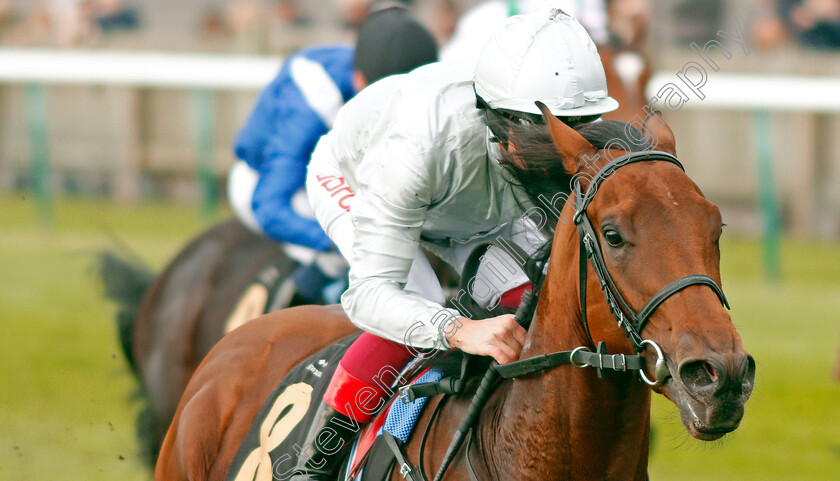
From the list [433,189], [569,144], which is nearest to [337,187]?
[433,189]

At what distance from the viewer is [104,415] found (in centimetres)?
613

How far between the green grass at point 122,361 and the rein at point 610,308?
0.29m

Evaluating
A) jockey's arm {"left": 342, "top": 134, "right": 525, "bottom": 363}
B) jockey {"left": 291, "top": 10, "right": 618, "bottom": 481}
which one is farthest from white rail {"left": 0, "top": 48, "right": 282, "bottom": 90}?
jockey's arm {"left": 342, "top": 134, "right": 525, "bottom": 363}

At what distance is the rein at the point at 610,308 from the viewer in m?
1.92

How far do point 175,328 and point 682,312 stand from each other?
3265 millimetres

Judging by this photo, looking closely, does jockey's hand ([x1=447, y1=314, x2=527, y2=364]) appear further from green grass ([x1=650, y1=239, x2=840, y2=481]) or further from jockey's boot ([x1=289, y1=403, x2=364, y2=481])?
jockey's boot ([x1=289, y1=403, x2=364, y2=481])

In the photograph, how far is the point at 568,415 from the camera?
2.21m

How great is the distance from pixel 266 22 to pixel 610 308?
10.3m

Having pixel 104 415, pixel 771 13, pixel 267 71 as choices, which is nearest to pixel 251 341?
pixel 104 415

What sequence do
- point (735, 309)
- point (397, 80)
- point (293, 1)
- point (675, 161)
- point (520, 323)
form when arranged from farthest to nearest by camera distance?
point (293, 1)
point (735, 309)
point (397, 80)
point (520, 323)
point (675, 161)

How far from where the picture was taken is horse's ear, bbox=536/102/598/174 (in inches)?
86.4

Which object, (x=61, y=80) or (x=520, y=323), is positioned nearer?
(x=520, y=323)

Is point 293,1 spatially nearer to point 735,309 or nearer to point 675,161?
point 735,309

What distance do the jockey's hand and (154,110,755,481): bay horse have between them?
0.04m
